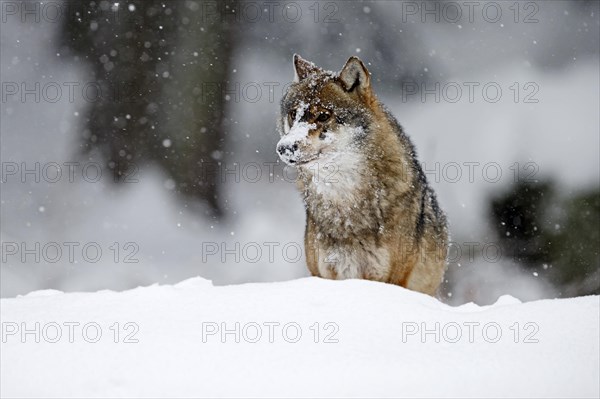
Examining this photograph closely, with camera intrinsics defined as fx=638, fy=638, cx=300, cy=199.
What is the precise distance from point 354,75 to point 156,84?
610cm

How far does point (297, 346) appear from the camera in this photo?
3057 millimetres

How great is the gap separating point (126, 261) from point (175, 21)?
4.22 metres

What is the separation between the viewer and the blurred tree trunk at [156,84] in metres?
10.3

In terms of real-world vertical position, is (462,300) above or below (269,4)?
below

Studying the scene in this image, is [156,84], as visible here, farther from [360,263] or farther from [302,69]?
[360,263]

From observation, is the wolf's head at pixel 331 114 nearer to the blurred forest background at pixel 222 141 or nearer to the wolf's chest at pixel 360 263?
the wolf's chest at pixel 360 263

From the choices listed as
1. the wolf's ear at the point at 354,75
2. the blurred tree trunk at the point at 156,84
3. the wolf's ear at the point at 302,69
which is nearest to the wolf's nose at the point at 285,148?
the wolf's ear at the point at 354,75

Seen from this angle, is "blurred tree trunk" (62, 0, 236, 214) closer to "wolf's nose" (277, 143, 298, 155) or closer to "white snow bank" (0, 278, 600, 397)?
"wolf's nose" (277, 143, 298, 155)

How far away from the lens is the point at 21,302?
4035mm

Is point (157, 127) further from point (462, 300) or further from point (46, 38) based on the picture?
point (462, 300)

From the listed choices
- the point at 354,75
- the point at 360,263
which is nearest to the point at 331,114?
the point at 354,75

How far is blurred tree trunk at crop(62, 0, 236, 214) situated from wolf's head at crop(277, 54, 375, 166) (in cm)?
513

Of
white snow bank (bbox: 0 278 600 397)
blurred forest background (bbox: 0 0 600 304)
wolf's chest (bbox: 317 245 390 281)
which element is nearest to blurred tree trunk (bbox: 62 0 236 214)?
blurred forest background (bbox: 0 0 600 304)

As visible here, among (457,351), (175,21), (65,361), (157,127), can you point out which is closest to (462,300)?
(157,127)
